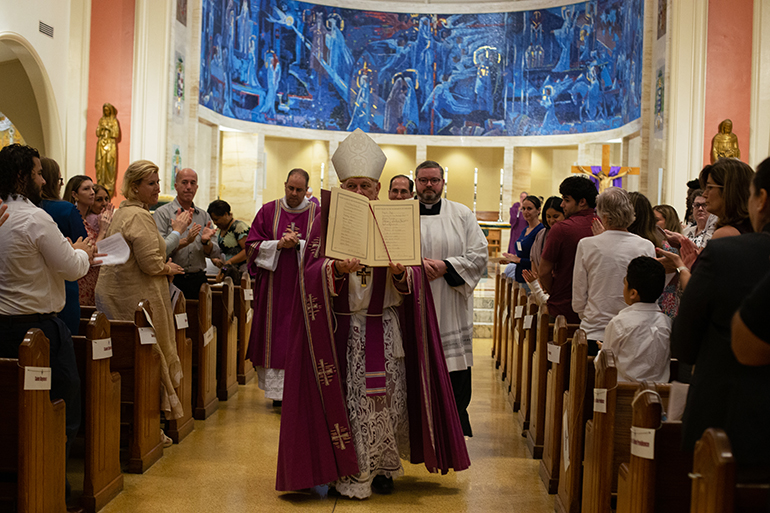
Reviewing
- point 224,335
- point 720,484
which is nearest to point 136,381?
point 224,335

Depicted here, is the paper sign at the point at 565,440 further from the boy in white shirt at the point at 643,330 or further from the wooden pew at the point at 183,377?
the wooden pew at the point at 183,377

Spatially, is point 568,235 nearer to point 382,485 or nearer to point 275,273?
point 382,485

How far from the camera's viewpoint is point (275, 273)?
5.72m

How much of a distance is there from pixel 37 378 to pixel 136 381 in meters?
1.20

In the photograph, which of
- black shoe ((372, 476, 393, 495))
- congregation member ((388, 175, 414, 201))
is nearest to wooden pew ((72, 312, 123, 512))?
black shoe ((372, 476, 393, 495))

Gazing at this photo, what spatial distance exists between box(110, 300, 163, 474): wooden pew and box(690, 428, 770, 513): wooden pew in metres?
3.12

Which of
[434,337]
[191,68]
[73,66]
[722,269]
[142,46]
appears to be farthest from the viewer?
[191,68]

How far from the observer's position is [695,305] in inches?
80.3

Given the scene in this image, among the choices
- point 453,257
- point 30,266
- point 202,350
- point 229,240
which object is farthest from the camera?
point 229,240

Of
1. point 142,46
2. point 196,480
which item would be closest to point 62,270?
point 196,480

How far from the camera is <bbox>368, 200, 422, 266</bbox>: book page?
11.7 feet

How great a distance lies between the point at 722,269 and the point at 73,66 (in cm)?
1163

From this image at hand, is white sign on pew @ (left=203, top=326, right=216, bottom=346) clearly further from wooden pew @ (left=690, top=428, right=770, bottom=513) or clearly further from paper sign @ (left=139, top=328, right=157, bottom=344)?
wooden pew @ (left=690, top=428, right=770, bottom=513)

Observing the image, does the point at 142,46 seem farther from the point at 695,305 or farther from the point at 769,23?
the point at 695,305
